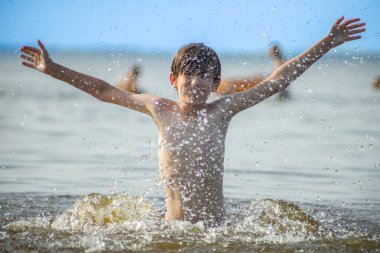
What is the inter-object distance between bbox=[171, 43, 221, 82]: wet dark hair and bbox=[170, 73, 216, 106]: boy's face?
1.6 inches

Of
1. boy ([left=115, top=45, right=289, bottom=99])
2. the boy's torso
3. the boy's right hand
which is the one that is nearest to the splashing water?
the boy's torso

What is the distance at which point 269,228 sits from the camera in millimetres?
5215

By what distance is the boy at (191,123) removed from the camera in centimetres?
490

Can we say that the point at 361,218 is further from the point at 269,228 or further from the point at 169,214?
the point at 169,214

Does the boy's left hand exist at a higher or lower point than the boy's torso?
higher

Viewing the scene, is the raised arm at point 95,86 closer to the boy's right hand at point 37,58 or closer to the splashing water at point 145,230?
the boy's right hand at point 37,58

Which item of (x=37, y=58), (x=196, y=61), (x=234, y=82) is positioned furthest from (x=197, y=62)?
(x=234, y=82)

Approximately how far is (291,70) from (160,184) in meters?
1.28

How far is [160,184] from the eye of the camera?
5.07m

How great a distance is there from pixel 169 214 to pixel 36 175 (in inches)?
126

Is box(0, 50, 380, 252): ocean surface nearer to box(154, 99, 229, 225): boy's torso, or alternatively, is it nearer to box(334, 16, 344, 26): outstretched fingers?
box(154, 99, 229, 225): boy's torso

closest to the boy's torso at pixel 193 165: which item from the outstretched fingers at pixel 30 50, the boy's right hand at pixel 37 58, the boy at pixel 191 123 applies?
the boy at pixel 191 123

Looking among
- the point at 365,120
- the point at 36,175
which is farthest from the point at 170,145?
the point at 365,120

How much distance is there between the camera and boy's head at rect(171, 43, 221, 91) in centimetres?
492
